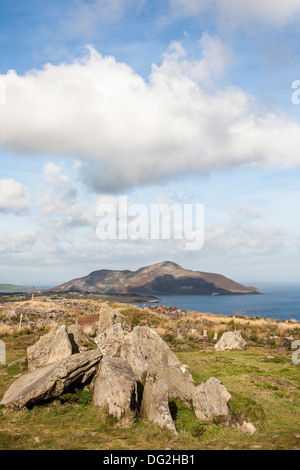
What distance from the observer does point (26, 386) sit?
10039 mm

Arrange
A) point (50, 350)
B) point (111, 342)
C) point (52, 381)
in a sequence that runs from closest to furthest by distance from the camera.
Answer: point (52, 381), point (50, 350), point (111, 342)

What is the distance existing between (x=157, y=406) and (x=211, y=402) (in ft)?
5.61

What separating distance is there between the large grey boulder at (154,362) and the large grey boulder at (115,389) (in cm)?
114

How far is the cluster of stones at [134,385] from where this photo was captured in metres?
8.41

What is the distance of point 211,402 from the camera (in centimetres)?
895

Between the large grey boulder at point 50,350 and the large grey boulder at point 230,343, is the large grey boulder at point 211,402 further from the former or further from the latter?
the large grey boulder at point 230,343

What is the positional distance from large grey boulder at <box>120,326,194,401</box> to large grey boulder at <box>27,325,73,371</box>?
2296 mm

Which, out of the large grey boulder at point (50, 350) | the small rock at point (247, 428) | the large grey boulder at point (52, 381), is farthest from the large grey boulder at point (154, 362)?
the large grey boulder at point (50, 350)

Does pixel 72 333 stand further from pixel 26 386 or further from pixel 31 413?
pixel 31 413

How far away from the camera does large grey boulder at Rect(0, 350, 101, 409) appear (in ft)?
30.0

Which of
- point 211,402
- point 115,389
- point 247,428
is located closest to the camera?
point 247,428

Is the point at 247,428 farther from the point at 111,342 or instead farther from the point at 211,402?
the point at 111,342

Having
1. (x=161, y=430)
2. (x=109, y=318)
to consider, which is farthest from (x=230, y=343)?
(x=161, y=430)

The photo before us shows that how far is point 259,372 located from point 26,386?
31.3 feet
